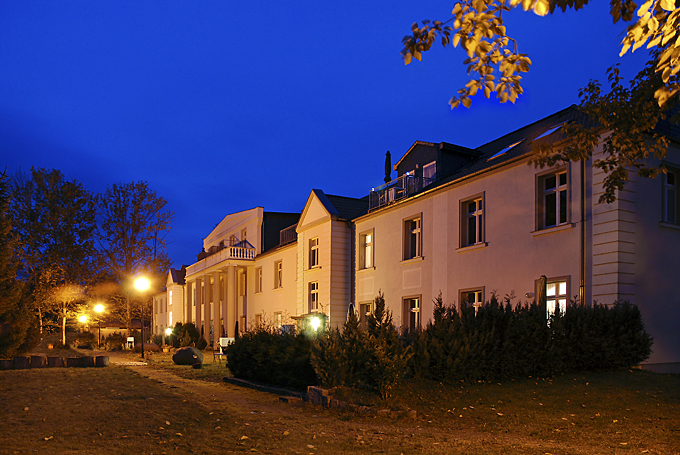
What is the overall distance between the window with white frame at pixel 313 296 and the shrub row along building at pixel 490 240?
6 centimetres

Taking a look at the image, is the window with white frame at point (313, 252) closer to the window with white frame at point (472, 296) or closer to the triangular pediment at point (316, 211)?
the triangular pediment at point (316, 211)

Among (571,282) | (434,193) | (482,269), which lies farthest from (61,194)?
(571,282)

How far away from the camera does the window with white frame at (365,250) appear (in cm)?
2573

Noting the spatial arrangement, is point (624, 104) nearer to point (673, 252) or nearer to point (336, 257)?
point (673, 252)

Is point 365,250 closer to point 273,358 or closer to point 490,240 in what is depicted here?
point 490,240

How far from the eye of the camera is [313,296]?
30094mm

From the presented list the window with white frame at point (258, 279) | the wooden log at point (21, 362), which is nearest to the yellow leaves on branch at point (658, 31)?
the wooden log at point (21, 362)

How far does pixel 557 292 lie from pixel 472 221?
4.36 meters

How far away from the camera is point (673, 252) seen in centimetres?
1556

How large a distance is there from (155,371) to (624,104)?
1686cm

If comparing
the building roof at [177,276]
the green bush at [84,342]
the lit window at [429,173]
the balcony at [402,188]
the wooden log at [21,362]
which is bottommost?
the green bush at [84,342]

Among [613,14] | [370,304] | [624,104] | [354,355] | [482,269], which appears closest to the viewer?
[613,14]

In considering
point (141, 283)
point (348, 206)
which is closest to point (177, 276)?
point (141, 283)

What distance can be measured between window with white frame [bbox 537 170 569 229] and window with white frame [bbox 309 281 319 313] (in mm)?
14776
